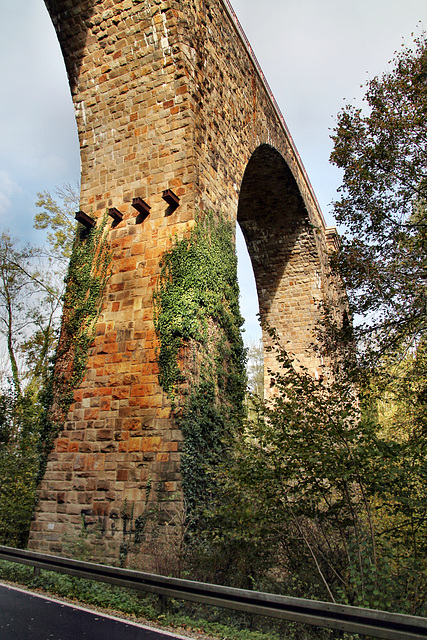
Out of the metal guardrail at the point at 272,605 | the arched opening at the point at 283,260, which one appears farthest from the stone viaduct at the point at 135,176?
the arched opening at the point at 283,260

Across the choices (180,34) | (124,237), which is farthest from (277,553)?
(180,34)

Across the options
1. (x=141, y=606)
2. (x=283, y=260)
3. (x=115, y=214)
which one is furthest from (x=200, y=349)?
(x=283, y=260)

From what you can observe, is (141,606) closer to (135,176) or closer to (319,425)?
(319,425)

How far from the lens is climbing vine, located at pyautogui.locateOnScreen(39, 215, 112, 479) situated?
22.3 feet

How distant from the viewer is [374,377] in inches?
276

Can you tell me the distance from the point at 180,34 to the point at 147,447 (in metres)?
5.97

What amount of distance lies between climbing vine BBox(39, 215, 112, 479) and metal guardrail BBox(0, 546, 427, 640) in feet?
7.93

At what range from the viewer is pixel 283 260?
14.3 m

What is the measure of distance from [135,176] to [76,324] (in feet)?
7.92

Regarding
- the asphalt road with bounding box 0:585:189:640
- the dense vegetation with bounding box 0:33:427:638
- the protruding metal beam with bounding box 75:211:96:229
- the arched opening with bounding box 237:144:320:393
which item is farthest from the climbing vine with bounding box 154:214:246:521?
the arched opening with bounding box 237:144:320:393

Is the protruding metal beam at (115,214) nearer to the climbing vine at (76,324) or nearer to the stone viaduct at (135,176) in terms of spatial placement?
the stone viaduct at (135,176)

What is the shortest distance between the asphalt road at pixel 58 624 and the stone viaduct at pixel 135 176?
5.35ft

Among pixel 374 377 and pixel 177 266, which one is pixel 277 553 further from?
pixel 177 266

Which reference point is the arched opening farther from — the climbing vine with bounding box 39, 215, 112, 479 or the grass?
the grass
